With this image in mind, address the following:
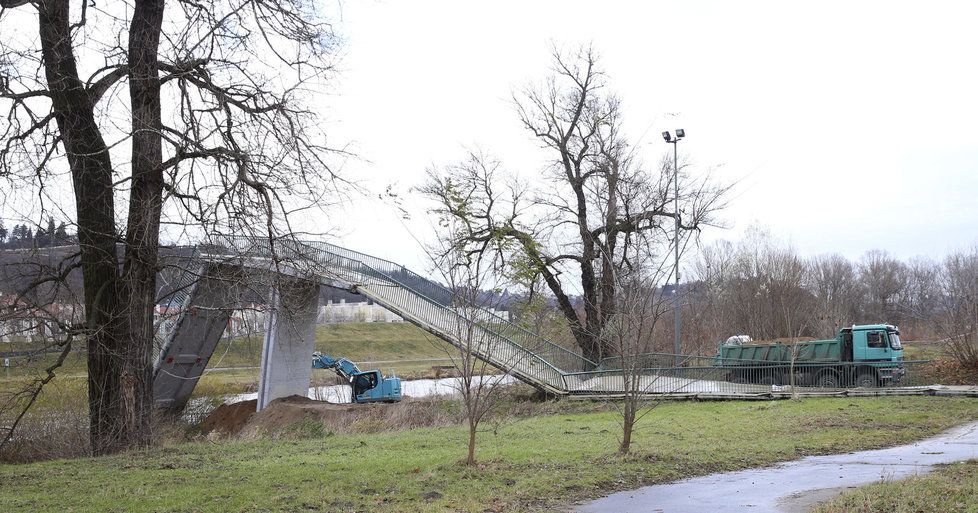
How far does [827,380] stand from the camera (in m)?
32.7

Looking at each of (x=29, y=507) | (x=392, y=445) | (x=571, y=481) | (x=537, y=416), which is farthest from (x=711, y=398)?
(x=29, y=507)

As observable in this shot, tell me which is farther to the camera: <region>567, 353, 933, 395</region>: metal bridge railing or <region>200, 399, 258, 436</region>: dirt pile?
<region>200, 399, 258, 436</region>: dirt pile

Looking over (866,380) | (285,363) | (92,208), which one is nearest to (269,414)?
(285,363)

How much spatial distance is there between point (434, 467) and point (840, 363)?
22857mm

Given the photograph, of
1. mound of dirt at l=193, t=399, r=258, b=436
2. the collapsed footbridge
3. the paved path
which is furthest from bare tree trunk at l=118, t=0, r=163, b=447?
mound of dirt at l=193, t=399, r=258, b=436

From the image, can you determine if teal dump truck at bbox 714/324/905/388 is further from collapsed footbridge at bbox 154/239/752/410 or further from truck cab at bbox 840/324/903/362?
collapsed footbridge at bbox 154/239/752/410

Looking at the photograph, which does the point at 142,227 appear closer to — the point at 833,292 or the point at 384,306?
the point at 384,306

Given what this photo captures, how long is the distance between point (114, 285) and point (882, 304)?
303ft

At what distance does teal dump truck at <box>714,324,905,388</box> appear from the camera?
32.0m

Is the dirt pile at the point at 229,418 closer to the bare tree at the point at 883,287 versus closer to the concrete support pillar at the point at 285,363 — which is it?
the concrete support pillar at the point at 285,363

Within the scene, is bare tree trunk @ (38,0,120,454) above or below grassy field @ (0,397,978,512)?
above

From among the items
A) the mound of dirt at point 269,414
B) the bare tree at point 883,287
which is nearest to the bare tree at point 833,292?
the bare tree at point 883,287

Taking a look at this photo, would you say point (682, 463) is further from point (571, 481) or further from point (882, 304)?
point (882, 304)

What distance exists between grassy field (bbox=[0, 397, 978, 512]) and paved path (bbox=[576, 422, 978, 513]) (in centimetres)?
51
